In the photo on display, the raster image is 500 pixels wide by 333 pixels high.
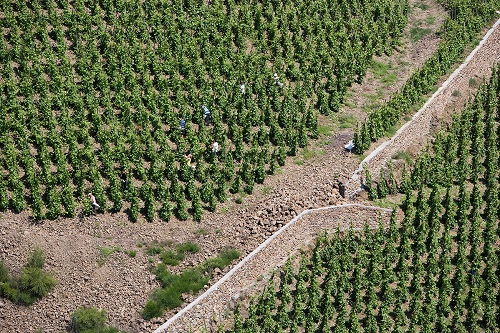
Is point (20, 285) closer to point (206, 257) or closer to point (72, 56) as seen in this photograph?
point (206, 257)

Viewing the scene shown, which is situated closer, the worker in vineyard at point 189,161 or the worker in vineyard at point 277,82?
the worker in vineyard at point 189,161

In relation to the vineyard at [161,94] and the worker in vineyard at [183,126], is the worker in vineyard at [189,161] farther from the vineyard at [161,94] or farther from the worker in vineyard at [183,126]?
the worker in vineyard at [183,126]

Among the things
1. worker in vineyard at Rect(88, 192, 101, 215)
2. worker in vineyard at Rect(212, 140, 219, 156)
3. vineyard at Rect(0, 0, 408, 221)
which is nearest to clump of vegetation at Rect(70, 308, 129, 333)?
vineyard at Rect(0, 0, 408, 221)

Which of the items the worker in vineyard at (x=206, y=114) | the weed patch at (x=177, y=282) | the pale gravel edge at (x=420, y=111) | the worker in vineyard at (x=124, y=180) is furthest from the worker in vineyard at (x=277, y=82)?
the weed patch at (x=177, y=282)

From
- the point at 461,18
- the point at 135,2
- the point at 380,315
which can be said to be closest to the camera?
the point at 380,315

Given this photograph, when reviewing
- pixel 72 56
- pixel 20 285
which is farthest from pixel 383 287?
pixel 72 56

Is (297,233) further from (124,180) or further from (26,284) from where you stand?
(26,284)

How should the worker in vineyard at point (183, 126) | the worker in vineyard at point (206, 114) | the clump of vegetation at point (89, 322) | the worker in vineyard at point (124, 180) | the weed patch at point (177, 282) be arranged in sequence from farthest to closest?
the worker in vineyard at point (206, 114), the worker in vineyard at point (183, 126), the worker in vineyard at point (124, 180), the weed patch at point (177, 282), the clump of vegetation at point (89, 322)
